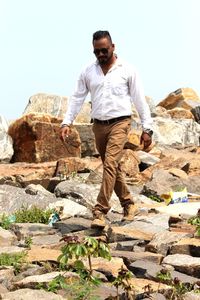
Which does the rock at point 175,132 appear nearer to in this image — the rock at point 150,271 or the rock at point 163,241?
the rock at point 163,241

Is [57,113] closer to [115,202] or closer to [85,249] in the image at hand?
[115,202]

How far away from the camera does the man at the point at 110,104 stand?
305 inches

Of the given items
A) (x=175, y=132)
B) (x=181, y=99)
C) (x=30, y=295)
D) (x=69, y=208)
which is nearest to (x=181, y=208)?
(x=69, y=208)

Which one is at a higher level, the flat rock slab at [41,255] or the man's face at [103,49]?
the man's face at [103,49]

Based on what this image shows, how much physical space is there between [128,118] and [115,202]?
11.0ft

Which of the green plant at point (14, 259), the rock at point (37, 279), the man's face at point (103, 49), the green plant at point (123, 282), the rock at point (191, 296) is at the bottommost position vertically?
the green plant at point (14, 259)

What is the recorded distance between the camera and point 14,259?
19.2ft

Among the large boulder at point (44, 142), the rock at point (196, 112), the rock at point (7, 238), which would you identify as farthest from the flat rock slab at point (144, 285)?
the rock at point (196, 112)

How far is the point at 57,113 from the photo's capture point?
1002 inches

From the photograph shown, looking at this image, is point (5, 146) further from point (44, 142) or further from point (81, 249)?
point (81, 249)

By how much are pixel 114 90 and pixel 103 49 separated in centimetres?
49

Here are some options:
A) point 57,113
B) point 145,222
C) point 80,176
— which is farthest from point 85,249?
point 57,113

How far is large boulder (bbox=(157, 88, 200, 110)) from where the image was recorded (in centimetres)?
3688

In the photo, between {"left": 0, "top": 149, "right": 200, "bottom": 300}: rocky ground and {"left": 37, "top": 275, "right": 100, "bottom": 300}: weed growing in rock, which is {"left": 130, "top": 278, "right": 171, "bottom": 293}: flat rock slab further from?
{"left": 37, "top": 275, "right": 100, "bottom": 300}: weed growing in rock
